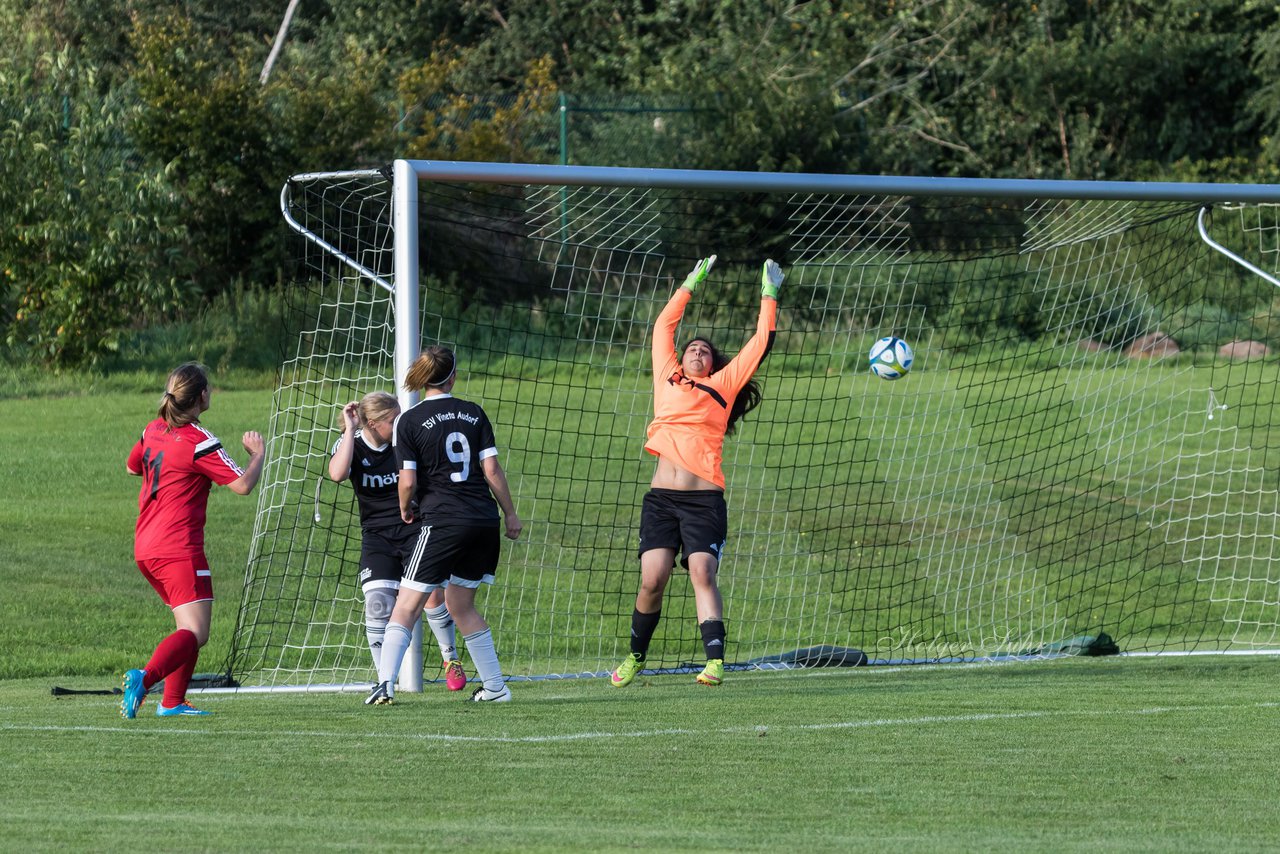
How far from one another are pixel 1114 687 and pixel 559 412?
9.72 metres

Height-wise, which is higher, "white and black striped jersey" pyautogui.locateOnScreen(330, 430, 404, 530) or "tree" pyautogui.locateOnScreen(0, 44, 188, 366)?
"tree" pyautogui.locateOnScreen(0, 44, 188, 366)

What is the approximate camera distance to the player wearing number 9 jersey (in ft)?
24.6

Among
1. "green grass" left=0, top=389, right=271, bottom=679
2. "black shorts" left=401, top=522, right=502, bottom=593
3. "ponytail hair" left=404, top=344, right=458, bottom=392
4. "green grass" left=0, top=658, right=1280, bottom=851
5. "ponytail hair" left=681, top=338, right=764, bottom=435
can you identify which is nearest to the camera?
"green grass" left=0, top=658, right=1280, bottom=851

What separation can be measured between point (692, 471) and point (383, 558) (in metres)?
1.64

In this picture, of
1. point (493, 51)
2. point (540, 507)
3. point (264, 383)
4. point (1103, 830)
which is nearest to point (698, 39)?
point (493, 51)

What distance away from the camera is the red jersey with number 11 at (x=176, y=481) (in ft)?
23.8

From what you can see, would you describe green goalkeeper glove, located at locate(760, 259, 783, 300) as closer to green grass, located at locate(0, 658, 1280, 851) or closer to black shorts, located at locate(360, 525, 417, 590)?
green grass, located at locate(0, 658, 1280, 851)

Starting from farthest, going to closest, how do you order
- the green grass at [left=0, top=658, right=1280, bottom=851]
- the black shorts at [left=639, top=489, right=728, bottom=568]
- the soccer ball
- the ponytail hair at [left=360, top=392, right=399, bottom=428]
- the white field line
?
1. the soccer ball
2. the black shorts at [left=639, top=489, right=728, bottom=568]
3. the ponytail hair at [left=360, top=392, right=399, bottom=428]
4. the white field line
5. the green grass at [left=0, top=658, right=1280, bottom=851]

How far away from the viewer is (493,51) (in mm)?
32438

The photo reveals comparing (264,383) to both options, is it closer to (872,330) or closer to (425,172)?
(872,330)

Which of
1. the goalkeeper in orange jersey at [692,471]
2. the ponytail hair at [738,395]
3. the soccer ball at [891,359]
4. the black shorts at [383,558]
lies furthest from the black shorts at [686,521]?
the soccer ball at [891,359]

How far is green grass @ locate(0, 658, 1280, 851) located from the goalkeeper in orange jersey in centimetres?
39

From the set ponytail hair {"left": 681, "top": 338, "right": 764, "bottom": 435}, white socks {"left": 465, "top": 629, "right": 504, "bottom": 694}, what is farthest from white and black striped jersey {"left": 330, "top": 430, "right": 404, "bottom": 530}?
ponytail hair {"left": 681, "top": 338, "right": 764, "bottom": 435}

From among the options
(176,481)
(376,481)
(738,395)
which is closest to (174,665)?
(176,481)
